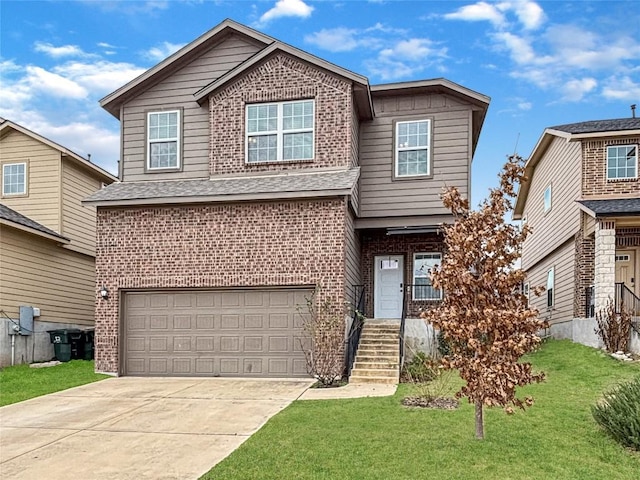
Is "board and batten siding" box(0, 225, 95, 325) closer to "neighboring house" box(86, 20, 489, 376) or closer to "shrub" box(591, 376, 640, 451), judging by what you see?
"neighboring house" box(86, 20, 489, 376)

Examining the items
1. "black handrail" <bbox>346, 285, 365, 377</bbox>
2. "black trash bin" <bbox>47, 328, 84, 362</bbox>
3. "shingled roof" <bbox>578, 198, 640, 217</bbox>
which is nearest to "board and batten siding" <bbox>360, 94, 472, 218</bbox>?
"black handrail" <bbox>346, 285, 365, 377</bbox>

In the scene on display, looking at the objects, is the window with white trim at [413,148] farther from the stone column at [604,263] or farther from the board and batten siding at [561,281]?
the stone column at [604,263]

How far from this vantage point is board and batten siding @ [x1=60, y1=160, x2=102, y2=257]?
18266 millimetres

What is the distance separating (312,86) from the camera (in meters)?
14.0

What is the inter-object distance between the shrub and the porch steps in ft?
17.0

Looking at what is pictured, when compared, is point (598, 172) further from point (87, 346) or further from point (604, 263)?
point (87, 346)

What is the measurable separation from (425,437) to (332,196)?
689cm

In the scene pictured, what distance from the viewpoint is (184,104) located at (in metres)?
15.3

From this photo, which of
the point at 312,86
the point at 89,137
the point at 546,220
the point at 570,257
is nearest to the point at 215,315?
the point at 312,86

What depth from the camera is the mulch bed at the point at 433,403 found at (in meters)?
8.88

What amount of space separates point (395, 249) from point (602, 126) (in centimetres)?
685

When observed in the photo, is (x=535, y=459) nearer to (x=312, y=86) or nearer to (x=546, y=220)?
(x=312, y=86)

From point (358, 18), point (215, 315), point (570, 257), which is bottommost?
point (215, 315)

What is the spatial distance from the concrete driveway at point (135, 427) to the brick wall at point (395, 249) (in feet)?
14.7
